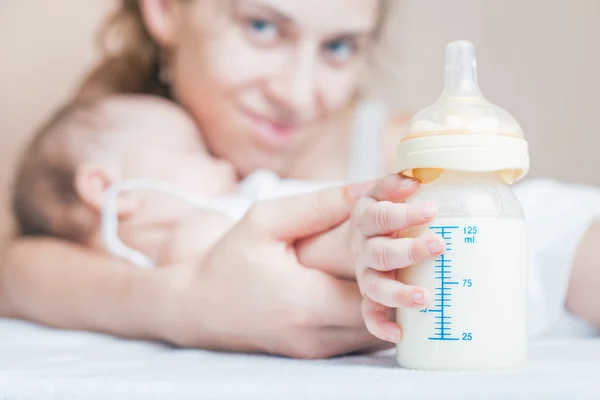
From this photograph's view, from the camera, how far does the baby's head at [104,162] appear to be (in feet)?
3.16

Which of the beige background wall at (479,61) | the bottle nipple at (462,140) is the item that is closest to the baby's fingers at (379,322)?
the bottle nipple at (462,140)

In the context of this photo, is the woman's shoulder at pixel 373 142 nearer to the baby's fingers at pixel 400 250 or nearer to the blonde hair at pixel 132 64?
the blonde hair at pixel 132 64

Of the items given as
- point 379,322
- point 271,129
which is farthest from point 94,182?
point 379,322

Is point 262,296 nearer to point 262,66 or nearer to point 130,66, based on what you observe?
point 262,66

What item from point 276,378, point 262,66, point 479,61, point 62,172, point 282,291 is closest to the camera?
point 276,378

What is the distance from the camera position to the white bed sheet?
0.42 meters

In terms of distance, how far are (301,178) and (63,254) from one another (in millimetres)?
553

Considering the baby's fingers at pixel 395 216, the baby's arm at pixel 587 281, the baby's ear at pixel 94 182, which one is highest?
the baby's ear at pixel 94 182

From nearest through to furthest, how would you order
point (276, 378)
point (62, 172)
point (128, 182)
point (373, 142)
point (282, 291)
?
point (276, 378) < point (282, 291) < point (128, 182) < point (62, 172) < point (373, 142)

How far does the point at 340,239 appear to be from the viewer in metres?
0.58

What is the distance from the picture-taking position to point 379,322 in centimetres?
52

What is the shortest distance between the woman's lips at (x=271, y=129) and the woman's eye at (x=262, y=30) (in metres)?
0.12

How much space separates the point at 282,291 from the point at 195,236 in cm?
19

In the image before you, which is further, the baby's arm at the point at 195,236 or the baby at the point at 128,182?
the baby at the point at 128,182
